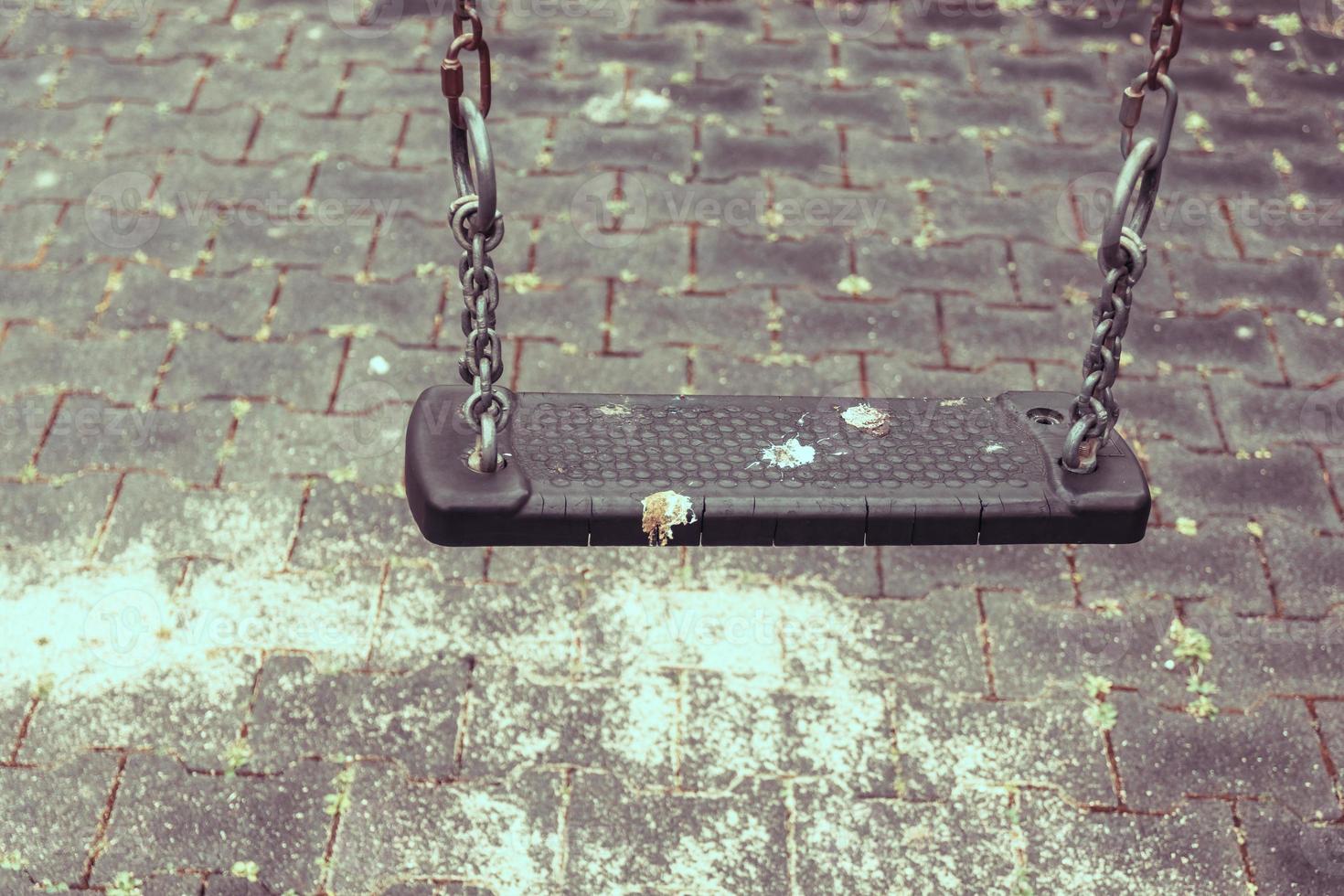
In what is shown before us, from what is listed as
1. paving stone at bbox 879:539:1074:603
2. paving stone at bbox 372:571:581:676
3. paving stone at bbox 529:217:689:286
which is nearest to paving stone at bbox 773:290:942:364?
paving stone at bbox 529:217:689:286

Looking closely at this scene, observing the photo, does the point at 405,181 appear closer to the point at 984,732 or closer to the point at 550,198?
the point at 550,198

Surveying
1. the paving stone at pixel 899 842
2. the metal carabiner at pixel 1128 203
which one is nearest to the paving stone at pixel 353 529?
the paving stone at pixel 899 842

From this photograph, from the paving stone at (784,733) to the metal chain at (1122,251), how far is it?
3.25 ft

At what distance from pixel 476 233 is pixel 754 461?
0.67 meters

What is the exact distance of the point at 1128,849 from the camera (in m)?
3.02

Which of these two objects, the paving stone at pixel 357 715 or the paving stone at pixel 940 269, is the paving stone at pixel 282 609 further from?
the paving stone at pixel 940 269

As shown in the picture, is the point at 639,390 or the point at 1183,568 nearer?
the point at 1183,568

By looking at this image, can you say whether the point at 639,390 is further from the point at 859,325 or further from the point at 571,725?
the point at 571,725

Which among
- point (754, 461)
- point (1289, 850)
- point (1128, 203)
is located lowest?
point (1289, 850)

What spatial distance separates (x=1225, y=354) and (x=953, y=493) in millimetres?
2078

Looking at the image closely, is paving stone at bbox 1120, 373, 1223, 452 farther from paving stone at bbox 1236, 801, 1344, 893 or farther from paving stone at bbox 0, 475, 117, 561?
paving stone at bbox 0, 475, 117, 561

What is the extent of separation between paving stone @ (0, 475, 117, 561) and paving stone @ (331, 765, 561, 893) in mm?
1056

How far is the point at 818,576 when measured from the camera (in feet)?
11.6

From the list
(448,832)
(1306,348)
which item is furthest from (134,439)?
(1306,348)
